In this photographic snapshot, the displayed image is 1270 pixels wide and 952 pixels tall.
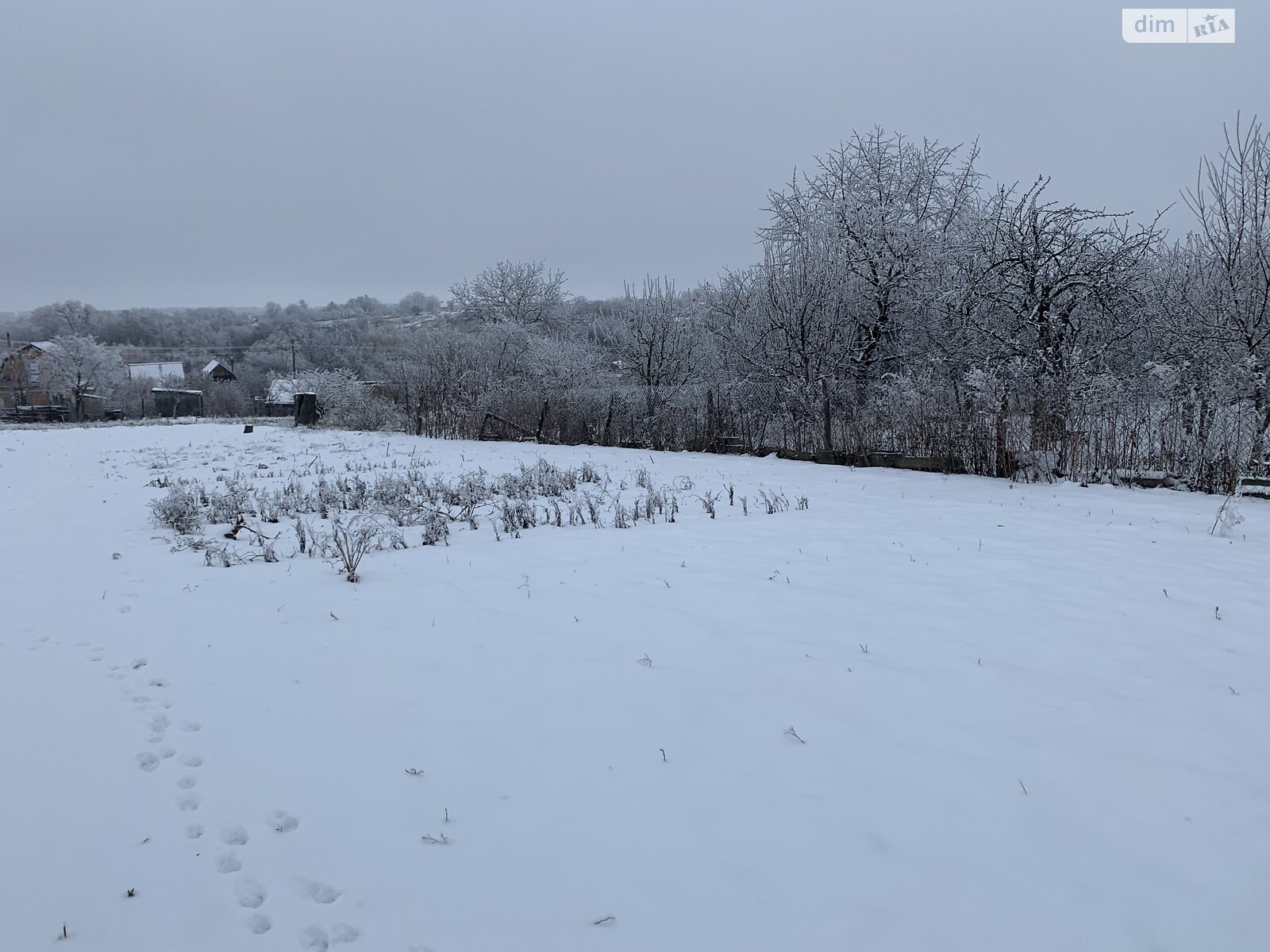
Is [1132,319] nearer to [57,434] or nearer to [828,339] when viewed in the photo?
[828,339]

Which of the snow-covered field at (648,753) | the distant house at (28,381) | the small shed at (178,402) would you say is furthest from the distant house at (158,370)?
the snow-covered field at (648,753)

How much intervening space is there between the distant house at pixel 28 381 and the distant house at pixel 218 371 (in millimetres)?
17854

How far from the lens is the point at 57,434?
78.4 feet

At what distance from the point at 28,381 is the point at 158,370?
1873 centimetres

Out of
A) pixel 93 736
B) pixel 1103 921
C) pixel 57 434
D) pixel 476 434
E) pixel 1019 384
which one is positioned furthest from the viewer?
pixel 57 434

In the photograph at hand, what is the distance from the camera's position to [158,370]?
70.6 meters

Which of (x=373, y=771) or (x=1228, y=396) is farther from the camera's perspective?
(x=1228, y=396)

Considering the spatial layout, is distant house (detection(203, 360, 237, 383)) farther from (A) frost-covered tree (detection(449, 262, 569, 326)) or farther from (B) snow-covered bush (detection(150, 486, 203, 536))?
(B) snow-covered bush (detection(150, 486, 203, 536))

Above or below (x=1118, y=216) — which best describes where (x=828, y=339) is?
below

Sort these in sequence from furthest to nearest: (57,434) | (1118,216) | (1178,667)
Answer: (57,434) → (1118,216) → (1178,667)

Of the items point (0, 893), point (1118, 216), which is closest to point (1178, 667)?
point (0, 893)

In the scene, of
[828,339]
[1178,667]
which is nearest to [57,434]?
[828,339]

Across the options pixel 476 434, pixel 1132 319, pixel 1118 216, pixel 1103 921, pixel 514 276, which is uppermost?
pixel 514 276

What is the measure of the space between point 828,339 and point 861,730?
12781mm
